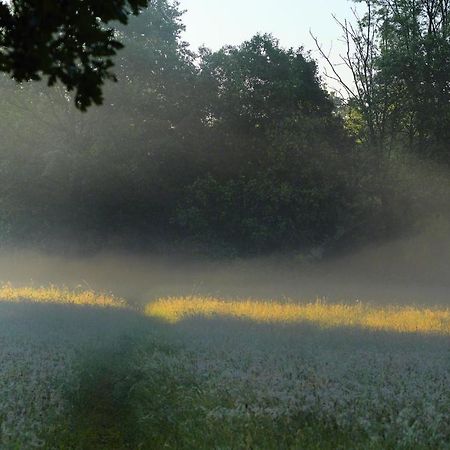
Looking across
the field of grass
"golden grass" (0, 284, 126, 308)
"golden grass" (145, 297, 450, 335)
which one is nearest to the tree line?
"golden grass" (0, 284, 126, 308)

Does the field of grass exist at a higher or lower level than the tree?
lower

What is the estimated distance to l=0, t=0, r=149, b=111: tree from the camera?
518cm

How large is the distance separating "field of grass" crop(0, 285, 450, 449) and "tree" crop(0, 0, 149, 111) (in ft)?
10.4

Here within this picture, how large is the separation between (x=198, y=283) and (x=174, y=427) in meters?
24.5

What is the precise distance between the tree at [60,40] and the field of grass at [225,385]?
3.18 metres

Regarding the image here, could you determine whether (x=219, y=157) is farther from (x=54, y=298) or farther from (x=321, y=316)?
(x=321, y=316)

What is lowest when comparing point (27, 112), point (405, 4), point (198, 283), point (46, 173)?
point (198, 283)

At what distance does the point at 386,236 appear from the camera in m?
37.4

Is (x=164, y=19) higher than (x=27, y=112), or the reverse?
(x=164, y=19)

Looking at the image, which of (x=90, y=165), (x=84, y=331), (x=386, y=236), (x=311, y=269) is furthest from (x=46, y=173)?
(x=84, y=331)

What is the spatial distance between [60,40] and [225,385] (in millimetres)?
3957

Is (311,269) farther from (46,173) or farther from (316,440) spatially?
(316,440)

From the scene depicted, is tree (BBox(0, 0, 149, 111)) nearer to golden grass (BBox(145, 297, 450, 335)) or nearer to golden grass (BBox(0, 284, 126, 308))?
golden grass (BBox(145, 297, 450, 335))

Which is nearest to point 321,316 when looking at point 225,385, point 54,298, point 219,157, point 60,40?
point 225,385
